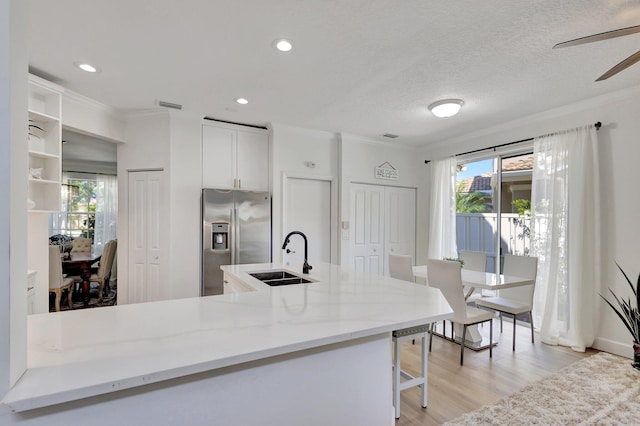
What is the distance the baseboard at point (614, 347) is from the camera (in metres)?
2.92

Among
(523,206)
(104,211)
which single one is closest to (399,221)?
(523,206)

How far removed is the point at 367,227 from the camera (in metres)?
4.93

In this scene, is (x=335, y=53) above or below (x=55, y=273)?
above

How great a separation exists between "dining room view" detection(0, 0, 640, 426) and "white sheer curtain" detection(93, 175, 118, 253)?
51.4 inches

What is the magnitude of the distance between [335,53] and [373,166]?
274cm

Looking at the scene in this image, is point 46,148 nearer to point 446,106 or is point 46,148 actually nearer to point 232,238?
point 232,238

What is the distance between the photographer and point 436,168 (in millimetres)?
4945

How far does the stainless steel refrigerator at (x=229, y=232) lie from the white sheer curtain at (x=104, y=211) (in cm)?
406

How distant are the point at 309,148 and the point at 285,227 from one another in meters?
1.23

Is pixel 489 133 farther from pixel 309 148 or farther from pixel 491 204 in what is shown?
pixel 309 148

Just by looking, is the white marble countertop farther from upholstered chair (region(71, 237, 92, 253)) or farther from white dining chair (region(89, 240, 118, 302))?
upholstered chair (region(71, 237, 92, 253))

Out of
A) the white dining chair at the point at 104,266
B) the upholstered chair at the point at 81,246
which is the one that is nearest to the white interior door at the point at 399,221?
the white dining chair at the point at 104,266

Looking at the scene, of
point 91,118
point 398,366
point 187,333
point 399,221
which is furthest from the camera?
point 399,221

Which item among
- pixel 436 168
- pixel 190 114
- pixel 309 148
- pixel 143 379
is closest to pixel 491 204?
pixel 436 168
